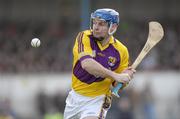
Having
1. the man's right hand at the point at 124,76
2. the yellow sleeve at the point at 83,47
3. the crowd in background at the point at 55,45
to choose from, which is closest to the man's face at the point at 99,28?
the yellow sleeve at the point at 83,47

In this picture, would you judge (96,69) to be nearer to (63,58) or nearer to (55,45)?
(63,58)

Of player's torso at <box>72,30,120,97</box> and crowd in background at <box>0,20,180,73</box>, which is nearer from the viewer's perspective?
player's torso at <box>72,30,120,97</box>

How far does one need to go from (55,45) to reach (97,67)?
11897mm

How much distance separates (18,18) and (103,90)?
13.2 metres

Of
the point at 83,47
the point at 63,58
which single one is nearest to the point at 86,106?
the point at 83,47

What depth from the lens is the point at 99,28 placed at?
9828 millimetres

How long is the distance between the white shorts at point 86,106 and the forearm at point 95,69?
0.56m

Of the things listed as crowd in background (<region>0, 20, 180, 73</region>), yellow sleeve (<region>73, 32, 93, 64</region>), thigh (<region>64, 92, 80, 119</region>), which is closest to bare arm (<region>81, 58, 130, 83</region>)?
yellow sleeve (<region>73, 32, 93, 64</region>)

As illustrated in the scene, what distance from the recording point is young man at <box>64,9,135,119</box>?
9805mm

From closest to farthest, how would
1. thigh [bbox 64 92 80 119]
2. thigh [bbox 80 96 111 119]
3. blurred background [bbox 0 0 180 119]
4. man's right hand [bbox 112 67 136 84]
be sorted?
man's right hand [bbox 112 67 136 84], thigh [bbox 80 96 111 119], thigh [bbox 64 92 80 119], blurred background [bbox 0 0 180 119]

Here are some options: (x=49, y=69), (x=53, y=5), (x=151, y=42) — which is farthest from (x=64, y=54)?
(x=151, y=42)

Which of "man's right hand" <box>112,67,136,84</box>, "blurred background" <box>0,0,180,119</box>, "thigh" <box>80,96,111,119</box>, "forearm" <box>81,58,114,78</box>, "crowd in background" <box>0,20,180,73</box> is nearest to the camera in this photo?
"forearm" <box>81,58,114,78</box>

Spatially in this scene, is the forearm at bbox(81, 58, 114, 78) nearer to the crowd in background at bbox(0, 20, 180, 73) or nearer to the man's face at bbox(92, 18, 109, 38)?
the man's face at bbox(92, 18, 109, 38)

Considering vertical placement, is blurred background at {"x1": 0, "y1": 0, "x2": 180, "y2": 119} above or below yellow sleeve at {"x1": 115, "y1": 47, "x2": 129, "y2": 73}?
below
